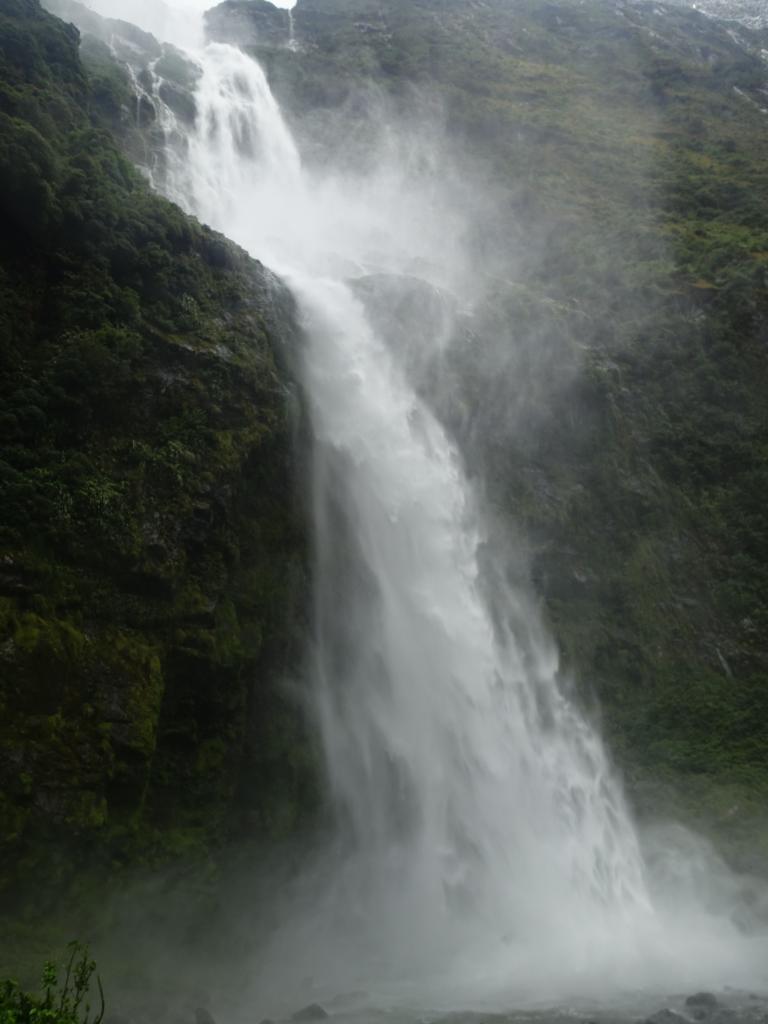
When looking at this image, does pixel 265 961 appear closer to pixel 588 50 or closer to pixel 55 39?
pixel 55 39

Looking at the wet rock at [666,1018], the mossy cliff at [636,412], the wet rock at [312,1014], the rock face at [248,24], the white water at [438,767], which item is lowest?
the wet rock at [666,1018]

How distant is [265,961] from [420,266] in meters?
27.0

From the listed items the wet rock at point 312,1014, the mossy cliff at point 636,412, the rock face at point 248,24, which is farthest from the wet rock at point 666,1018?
the rock face at point 248,24

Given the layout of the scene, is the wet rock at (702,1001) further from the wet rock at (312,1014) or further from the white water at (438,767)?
the wet rock at (312,1014)

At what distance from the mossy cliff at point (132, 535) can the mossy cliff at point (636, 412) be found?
9.12 m

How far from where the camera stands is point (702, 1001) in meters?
12.6

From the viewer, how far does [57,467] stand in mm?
13836

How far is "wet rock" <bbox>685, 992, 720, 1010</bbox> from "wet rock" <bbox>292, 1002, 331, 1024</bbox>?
5510 mm

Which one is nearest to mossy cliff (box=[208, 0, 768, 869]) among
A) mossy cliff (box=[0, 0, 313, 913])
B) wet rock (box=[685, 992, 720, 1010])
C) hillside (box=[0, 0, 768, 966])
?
hillside (box=[0, 0, 768, 966])

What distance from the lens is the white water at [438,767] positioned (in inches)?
613

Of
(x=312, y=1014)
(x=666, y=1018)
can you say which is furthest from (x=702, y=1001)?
(x=312, y=1014)

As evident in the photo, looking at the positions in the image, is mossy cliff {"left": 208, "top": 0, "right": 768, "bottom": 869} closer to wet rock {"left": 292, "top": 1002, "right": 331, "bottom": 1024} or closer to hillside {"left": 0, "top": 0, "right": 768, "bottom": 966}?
hillside {"left": 0, "top": 0, "right": 768, "bottom": 966}

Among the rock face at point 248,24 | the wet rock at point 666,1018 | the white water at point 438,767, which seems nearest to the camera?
the wet rock at point 666,1018

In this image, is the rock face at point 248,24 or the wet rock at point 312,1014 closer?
the wet rock at point 312,1014
